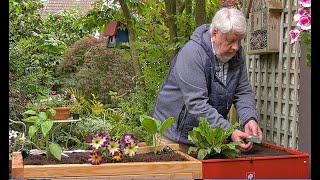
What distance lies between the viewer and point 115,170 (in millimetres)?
1984

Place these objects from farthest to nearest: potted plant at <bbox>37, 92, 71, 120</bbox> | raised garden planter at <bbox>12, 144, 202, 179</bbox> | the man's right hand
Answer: potted plant at <bbox>37, 92, 71, 120</bbox>
the man's right hand
raised garden planter at <bbox>12, 144, 202, 179</bbox>

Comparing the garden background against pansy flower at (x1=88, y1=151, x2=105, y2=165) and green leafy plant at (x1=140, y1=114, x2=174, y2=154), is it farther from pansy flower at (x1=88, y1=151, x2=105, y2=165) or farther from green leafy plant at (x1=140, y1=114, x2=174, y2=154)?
pansy flower at (x1=88, y1=151, x2=105, y2=165)

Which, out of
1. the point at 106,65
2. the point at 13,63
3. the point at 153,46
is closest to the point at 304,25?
the point at 153,46

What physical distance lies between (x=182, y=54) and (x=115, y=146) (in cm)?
58

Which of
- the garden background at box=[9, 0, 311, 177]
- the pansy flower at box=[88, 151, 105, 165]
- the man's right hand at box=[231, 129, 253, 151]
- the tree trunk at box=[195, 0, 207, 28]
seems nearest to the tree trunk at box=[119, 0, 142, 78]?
the garden background at box=[9, 0, 311, 177]

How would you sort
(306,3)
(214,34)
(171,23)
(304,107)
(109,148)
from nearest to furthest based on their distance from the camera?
(306,3) → (109,148) → (214,34) → (304,107) → (171,23)

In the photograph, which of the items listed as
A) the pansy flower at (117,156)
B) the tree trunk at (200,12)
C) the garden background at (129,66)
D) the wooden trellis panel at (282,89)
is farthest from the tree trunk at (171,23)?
the pansy flower at (117,156)

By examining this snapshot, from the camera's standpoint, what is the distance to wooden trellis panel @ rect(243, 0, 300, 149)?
322 cm

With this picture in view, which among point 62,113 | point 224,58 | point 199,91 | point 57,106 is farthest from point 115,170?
point 57,106

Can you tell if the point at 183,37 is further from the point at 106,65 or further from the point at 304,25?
the point at 106,65

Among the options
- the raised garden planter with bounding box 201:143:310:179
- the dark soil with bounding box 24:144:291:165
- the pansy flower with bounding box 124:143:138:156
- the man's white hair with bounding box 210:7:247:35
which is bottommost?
the raised garden planter with bounding box 201:143:310:179

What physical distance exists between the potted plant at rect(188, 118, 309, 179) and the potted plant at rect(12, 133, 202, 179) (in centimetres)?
7

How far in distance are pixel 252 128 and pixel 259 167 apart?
1.25 ft

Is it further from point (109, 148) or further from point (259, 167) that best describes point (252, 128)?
point (109, 148)
